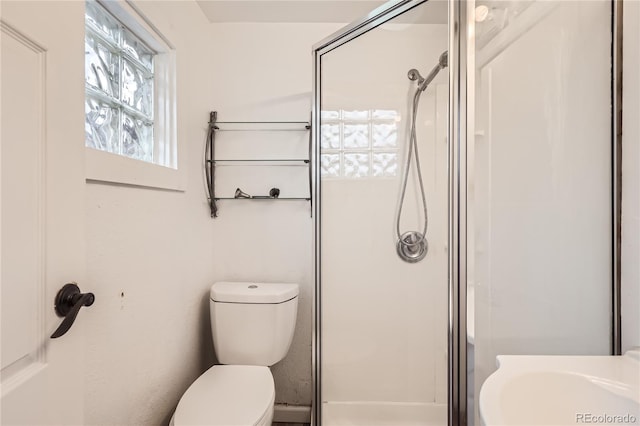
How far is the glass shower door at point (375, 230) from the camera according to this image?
1.23 meters

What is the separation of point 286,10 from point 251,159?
80 cm

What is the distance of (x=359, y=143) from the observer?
1.35 m

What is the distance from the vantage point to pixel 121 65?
3.46 feet

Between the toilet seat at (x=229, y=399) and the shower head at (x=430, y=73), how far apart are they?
140 centimetres

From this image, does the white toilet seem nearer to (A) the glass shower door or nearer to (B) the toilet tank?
(B) the toilet tank

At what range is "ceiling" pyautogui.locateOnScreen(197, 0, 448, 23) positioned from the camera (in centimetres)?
145

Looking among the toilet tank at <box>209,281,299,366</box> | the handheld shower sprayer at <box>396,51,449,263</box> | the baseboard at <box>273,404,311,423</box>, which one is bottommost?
the baseboard at <box>273,404,311,423</box>

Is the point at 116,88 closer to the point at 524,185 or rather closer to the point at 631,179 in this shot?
the point at 524,185

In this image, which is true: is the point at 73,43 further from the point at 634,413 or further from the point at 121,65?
the point at 634,413

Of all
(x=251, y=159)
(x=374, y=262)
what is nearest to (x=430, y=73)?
(x=374, y=262)

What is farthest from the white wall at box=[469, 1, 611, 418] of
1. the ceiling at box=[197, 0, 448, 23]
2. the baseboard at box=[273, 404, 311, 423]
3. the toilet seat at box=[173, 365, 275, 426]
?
the baseboard at box=[273, 404, 311, 423]

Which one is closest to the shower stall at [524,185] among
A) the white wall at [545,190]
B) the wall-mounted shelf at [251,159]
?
the white wall at [545,190]

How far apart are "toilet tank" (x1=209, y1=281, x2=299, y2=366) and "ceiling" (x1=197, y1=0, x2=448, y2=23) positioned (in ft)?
4.72

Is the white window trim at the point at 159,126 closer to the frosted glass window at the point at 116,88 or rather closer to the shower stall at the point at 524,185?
the frosted glass window at the point at 116,88
